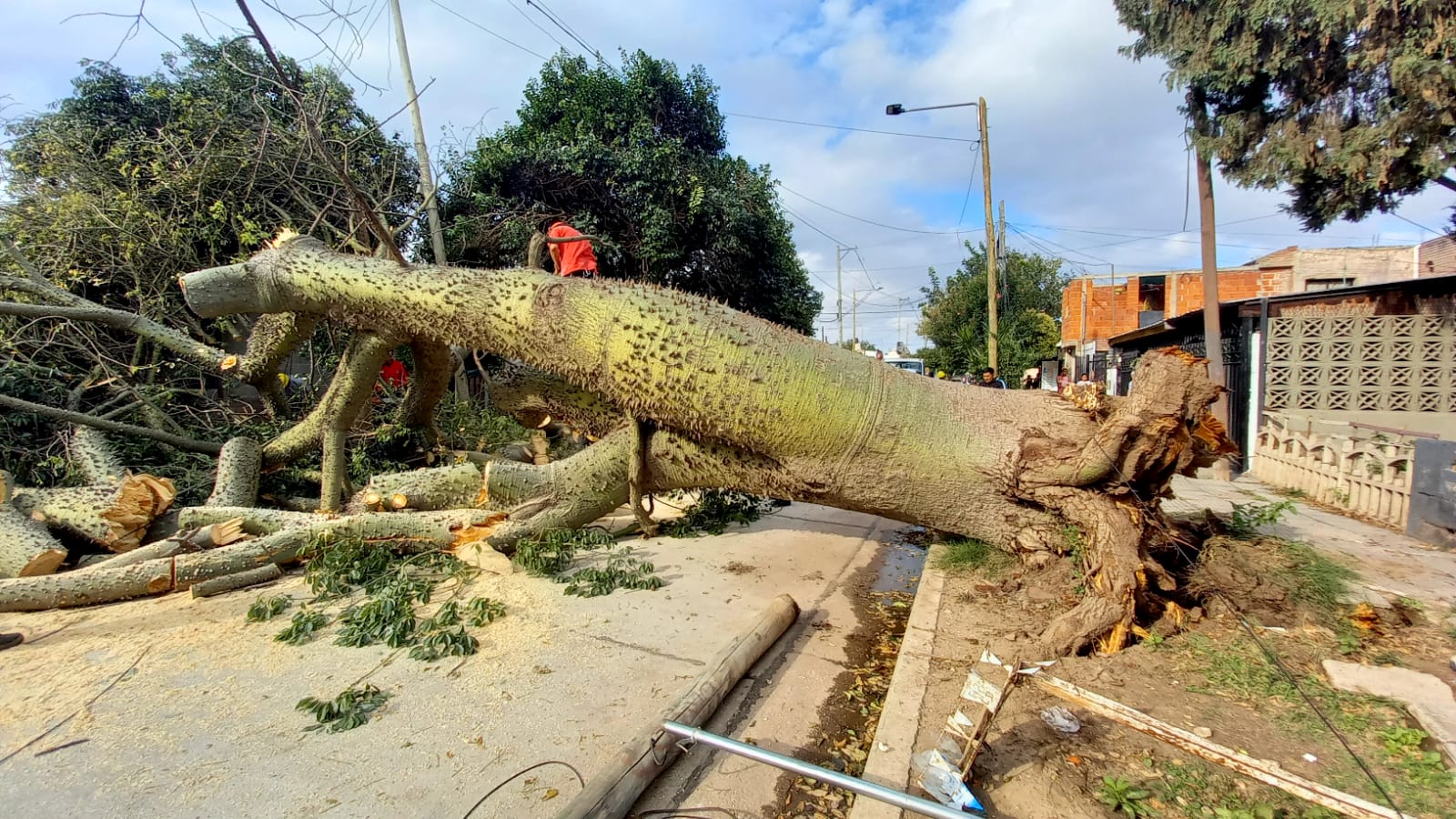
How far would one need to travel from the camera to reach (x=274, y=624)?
3.36 meters

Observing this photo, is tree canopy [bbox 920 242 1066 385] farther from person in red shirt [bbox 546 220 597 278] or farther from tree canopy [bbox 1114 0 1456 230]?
person in red shirt [bbox 546 220 597 278]

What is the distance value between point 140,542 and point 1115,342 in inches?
669

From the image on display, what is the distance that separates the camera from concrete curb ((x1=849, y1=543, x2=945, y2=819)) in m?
2.02

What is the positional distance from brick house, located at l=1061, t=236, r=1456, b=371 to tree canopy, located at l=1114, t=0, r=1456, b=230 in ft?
21.1

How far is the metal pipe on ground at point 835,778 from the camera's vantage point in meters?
1.31

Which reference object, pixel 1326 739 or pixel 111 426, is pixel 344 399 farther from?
pixel 1326 739

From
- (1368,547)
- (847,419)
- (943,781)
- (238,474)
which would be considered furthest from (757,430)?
(1368,547)

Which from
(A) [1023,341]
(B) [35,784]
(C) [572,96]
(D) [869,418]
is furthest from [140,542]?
(A) [1023,341]

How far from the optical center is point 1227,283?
64.3 ft

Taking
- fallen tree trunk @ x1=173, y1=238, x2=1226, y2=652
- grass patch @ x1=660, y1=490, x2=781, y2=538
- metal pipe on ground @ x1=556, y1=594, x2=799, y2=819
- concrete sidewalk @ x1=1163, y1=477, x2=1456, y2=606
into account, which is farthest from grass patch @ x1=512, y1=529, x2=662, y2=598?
concrete sidewalk @ x1=1163, y1=477, x2=1456, y2=606

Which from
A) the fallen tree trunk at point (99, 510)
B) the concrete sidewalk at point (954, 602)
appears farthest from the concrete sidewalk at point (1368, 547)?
the fallen tree trunk at point (99, 510)

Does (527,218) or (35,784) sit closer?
(35,784)

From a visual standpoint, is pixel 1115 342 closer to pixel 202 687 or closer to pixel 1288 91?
pixel 1288 91

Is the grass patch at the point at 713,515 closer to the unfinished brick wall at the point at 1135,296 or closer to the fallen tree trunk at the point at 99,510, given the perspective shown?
the fallen tree trunk at the point at 99,510
